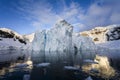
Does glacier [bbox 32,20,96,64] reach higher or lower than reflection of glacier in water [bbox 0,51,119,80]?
higher

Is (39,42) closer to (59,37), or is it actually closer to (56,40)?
(56,40)

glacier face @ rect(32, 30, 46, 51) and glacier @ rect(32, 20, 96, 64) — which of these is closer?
glacier @ rect(32, 20, 96, 64)

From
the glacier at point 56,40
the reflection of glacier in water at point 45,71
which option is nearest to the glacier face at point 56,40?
the glacier at point 56,40

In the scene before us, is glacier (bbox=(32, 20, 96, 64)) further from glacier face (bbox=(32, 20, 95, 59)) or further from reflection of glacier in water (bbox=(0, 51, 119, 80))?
reflection of glacier in water (bbox=(0, 51, 119, 80))

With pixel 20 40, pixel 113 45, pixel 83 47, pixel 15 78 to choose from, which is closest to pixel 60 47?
pixel 83 47

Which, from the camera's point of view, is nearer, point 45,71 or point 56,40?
point 45,71

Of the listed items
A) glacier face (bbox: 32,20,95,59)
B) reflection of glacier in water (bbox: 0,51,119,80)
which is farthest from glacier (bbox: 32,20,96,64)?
reflection of glacier in water (bbox: 0,51,119,80)

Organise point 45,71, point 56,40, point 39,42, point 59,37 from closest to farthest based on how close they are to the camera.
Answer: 1. point 45,71
2. point 56,40
3. point 59,37
4. point 39,42

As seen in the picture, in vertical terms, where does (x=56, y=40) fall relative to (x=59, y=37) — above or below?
below

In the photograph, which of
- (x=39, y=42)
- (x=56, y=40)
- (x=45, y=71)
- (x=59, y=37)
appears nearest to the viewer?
(x=45, y=71)

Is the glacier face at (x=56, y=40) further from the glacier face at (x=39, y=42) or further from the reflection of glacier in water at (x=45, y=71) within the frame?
the reflection of glacier in water at (x=45, y=71)

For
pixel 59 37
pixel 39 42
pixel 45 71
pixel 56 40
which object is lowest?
pixel 45 71

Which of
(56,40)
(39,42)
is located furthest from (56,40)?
(39,42)

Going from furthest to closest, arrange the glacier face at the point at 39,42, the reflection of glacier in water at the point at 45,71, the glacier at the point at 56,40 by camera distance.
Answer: the glacier face at the point at 39,42 → the glacier at the point at 56,40 → the reflection of glacier in water at the point at 45,71
